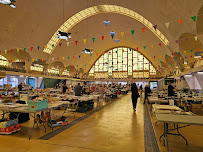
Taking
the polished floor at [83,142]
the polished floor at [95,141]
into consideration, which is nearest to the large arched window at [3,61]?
the polished floor at [95,141]

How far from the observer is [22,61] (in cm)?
1845

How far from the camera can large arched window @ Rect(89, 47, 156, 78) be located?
1345 inches

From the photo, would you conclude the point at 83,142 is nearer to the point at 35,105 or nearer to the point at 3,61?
the point at 35,105

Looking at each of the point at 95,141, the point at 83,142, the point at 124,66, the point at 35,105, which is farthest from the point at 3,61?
the point at 124,66

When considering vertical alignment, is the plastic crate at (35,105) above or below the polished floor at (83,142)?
above

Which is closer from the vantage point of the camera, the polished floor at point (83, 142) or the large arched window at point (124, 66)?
the polished floor at point (83, 142)

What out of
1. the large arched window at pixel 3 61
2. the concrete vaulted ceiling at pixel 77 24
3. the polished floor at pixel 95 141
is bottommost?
the polished floor at pixel 95 141

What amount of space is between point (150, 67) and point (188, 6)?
2774 centimetres

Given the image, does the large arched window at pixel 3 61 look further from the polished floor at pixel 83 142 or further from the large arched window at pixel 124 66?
the large arched window at pixel 124 66

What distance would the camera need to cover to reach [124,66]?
35781 mm

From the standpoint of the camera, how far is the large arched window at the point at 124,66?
34156 mm

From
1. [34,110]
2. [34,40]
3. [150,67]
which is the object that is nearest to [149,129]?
[34,110]

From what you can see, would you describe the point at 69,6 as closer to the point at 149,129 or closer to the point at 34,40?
the point at 34,40

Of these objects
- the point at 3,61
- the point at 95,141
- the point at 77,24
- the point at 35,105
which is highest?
the point at 77,24
